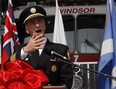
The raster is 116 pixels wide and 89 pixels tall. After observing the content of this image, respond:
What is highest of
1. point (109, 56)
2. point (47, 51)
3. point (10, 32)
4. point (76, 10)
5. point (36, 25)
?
point (36, 25)

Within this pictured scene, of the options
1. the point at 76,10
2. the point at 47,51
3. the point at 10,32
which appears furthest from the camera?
the point at 76,10

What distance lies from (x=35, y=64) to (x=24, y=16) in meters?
0.43

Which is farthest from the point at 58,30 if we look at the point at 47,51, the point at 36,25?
the point at 47,51

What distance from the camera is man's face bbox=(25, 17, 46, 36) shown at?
9.59 ft

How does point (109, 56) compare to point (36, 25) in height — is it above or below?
below

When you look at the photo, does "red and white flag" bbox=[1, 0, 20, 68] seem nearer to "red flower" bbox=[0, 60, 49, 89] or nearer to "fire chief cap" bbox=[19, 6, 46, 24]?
"fire chief cap" bbox=[19, 6, 46, 24]

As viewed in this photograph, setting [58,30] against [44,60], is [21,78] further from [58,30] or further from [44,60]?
[58,30]

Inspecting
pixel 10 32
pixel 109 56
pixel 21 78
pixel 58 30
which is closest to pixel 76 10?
pixel 58 30

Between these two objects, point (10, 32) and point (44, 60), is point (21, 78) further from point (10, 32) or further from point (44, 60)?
point (10, 32)

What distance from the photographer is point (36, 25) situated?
2.97 meters

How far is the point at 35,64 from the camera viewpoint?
9.66 ft

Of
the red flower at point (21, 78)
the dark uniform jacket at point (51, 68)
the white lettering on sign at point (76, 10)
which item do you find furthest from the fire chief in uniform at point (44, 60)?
the white lettering on sign at point (76, 10)

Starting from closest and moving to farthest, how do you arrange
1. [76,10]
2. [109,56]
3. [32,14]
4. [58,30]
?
[32,14] → [109,56] → [58,30] → [76,10]

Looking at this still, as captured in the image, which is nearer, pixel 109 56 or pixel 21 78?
pixel 21 78
